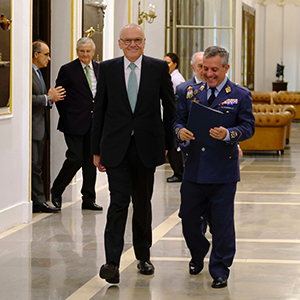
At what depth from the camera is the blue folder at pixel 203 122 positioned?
3.85 m

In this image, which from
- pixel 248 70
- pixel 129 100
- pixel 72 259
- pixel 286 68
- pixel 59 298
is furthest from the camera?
pixel 286 68

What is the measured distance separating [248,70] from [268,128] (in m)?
13.0

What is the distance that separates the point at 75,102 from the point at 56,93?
255mm

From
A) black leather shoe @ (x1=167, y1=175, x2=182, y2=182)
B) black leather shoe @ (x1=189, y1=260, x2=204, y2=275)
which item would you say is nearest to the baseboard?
black leather shoe @ (x1=189, y1=260, x2=204, y2=275)

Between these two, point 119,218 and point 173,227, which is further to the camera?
point 173,227

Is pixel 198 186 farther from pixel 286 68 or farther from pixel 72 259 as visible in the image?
pixel 286 68

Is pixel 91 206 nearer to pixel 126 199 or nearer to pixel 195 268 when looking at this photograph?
pixel 195 268

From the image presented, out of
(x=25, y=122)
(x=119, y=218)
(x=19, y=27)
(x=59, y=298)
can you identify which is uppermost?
(x=19, y=27)

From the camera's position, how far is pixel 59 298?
379 cm

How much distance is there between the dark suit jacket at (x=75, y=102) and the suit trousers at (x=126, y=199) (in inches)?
96.7

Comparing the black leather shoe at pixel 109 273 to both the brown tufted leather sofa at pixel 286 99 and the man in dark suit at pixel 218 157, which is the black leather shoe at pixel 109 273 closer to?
the man in dark suit at pixel 218 157

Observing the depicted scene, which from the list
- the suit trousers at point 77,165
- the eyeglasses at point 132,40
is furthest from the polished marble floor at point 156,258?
the eyeglasses at point 132,40

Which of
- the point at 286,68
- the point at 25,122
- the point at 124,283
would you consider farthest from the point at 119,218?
the point at 286,68

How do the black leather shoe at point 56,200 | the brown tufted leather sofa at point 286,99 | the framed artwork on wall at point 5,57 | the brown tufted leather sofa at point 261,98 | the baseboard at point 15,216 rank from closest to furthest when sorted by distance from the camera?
1. the framed artwork on wall at point 5,57
2. the baseboard at point 15,216
3. the black leather shoe at point 56,200
4. the brown tufted leather sofa at point 261,98
5. the brown tufted leather sofa at point 286,99
